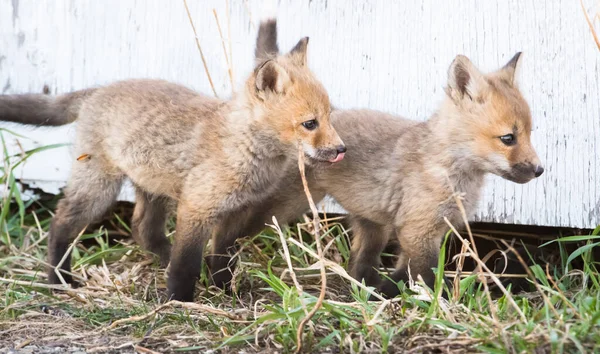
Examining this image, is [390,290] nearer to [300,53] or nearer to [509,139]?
[509,139]

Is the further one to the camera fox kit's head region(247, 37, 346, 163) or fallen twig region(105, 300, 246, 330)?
fox kit's head region(247, 37, 346, 163)

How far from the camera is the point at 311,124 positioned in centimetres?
374

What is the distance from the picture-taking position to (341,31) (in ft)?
15.5

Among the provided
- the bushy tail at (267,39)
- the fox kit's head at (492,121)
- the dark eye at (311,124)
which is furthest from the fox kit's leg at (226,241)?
the fox kit's head at (492,121)

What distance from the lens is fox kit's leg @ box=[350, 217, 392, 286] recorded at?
4.40 meters

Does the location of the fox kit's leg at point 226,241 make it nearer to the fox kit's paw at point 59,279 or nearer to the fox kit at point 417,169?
the fox kit at point 417,169

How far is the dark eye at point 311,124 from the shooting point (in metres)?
3.73

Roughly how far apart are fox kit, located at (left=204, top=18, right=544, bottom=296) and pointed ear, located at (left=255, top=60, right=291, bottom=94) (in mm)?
367

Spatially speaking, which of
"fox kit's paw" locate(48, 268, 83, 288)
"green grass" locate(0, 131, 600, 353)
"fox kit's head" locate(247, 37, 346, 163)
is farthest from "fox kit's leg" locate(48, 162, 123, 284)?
"fox kit's head" locate(247, 37, 346, 163)

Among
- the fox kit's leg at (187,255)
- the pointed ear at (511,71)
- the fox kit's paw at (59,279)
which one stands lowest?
the fox kit's paw at (59,279)

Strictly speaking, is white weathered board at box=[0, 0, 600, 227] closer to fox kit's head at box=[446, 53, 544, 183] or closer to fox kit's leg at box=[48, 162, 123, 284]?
fox kit's head at box=[446, 53, 544, 183]

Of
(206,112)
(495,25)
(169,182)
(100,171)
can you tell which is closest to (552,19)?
(495,25)

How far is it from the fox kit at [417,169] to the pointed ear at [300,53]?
19 centimetres

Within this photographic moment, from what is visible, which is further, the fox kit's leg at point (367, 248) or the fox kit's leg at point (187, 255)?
the fox kit's leg at point (367, 248)
